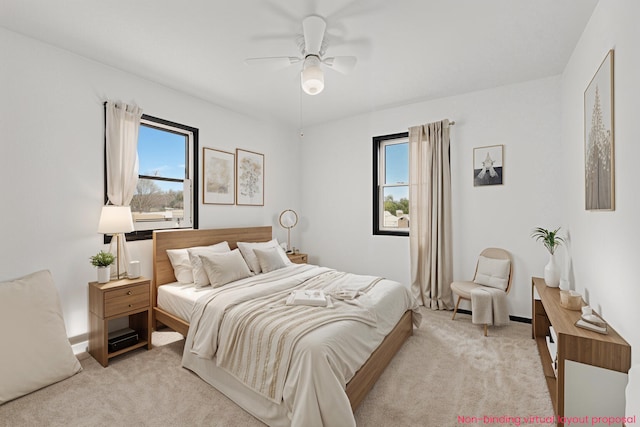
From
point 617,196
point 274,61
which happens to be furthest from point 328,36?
point 617,196

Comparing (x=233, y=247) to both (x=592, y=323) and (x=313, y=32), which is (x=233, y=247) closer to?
(x=313, y=32)

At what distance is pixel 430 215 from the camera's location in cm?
394

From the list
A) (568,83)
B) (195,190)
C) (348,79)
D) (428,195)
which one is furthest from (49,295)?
(568,83)

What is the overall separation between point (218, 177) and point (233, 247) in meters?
1.01

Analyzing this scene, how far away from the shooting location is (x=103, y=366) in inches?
99.3

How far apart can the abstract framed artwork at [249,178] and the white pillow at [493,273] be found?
10.8 feet

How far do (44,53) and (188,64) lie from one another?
1.18 meters

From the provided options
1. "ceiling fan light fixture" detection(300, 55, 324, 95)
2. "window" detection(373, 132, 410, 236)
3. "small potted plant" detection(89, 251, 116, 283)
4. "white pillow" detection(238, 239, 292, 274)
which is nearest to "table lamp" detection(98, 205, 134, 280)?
"small potted plant" detection(89, 251, 116, 283)

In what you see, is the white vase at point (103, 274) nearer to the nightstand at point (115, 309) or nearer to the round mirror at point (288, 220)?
the nightstand at point (115, 309)

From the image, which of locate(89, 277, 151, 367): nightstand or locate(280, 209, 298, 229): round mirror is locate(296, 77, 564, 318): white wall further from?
locate(89, 277, 151, 367): nightstand

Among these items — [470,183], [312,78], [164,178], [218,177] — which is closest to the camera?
[312,78]

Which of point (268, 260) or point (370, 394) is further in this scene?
point (268, 260)

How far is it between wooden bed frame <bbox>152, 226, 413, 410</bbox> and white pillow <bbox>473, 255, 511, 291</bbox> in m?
1.16

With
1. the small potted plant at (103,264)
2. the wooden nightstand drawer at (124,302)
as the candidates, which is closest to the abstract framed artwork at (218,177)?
the small potted plant at (103,264)
